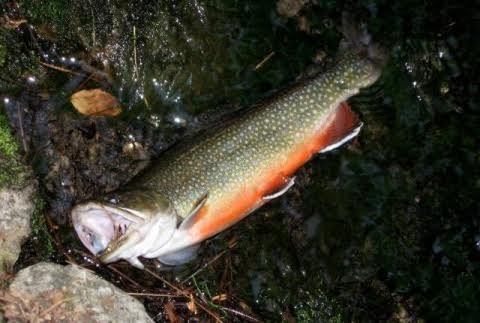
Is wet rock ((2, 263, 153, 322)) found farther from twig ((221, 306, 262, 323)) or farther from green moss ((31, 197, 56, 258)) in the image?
twig ((221, 306, 262, 323))

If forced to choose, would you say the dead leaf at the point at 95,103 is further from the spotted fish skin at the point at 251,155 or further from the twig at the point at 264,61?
the twig at the point at 264,61

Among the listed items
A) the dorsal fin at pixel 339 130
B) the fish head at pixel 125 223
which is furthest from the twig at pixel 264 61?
the fish head at pixel 125 223

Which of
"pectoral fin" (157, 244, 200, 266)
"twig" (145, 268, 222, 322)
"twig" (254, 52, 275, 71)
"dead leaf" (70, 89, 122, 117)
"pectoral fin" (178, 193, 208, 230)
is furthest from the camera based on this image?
"twig" (254, 52, 275, 71)

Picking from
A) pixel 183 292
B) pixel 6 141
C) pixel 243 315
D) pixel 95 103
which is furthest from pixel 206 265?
pixel 6 141

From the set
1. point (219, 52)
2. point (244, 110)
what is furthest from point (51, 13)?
point (244, 110)

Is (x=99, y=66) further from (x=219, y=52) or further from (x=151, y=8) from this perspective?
(x=219, y=52)

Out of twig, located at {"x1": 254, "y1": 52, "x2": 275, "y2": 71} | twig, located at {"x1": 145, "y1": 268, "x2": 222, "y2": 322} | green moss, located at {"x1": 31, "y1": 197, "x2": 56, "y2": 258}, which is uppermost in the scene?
twig, located at {"x1": 254, "y1": 52, "x2": 275, "y2": 71}

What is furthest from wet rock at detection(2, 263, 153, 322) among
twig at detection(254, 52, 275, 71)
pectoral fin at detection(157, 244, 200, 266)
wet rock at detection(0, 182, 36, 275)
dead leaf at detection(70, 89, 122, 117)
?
twig at detection(254, 52, 275, 71)
